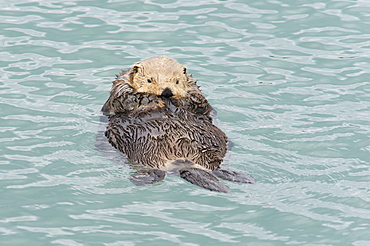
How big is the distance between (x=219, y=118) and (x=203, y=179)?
192cm

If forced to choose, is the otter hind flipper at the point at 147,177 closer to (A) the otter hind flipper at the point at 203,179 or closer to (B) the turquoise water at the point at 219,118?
(B) the turquoise water at the point at 219,118

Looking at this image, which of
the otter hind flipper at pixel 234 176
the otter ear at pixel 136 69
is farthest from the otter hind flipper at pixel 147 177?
the otter ear at pixel 136 69

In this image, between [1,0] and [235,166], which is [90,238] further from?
[1,0]

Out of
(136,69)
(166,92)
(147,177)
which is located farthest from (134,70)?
(147,177)

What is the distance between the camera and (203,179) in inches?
205

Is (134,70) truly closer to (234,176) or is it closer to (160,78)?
(160,78)

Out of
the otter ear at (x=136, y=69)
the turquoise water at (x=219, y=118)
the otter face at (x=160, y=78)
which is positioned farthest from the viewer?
the otter ear at (x=136, y=69)

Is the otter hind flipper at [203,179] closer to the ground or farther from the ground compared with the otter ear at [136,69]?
closer to the ground

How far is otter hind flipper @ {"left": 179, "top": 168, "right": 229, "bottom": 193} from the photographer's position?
5141 millimetres

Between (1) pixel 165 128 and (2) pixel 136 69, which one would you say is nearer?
(1) pixel 165 128

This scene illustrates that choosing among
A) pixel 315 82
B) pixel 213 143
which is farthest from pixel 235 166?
pixel 315 82

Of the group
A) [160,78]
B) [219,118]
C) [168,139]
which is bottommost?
[219,118]

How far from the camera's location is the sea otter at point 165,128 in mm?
5453

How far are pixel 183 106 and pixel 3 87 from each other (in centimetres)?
238
